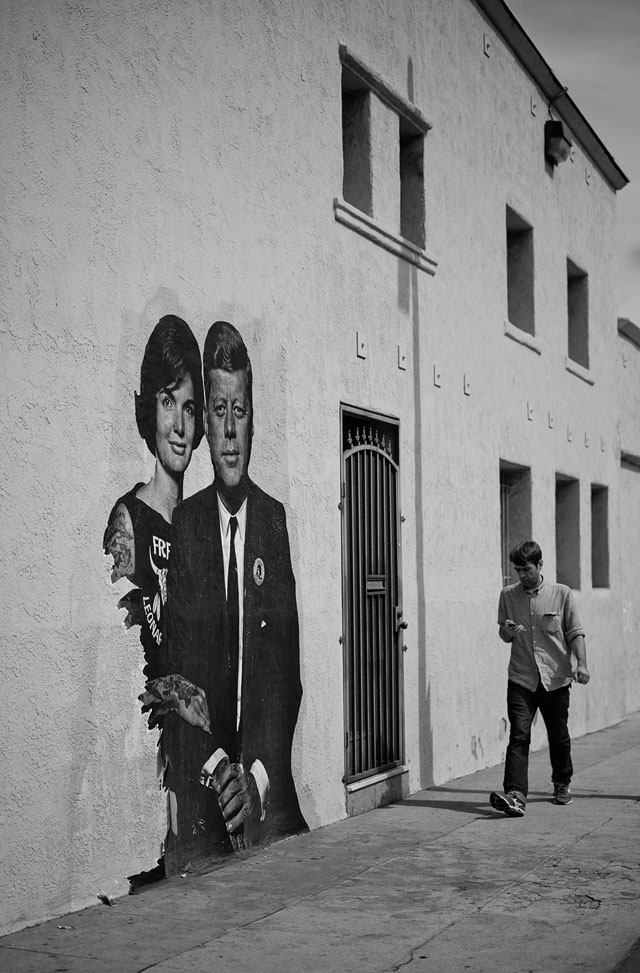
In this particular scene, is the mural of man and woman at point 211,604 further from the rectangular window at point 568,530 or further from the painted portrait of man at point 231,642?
the rectangular window at point 568,530

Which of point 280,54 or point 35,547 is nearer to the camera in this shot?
point 35,547

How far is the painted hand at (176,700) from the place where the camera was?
6648mm

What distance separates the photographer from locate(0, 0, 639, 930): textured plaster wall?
19.2ft

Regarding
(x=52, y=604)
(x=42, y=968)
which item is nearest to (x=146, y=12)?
(x=52, y=604)

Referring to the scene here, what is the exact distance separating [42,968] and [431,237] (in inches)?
292

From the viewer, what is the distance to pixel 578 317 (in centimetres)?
1692

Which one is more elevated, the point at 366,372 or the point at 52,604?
the point at 366,372

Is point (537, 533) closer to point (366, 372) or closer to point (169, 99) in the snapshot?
point (366, 372)

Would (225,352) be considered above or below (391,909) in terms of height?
above

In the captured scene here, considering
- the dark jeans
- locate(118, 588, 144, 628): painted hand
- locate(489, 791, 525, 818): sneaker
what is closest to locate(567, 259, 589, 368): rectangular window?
the dark jeans

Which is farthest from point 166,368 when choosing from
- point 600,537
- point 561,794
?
point 600,537

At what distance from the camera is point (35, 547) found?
5.80 metres

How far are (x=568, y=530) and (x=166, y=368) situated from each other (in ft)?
32.2

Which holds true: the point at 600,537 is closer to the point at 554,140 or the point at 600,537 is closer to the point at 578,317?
the point at 578,317
